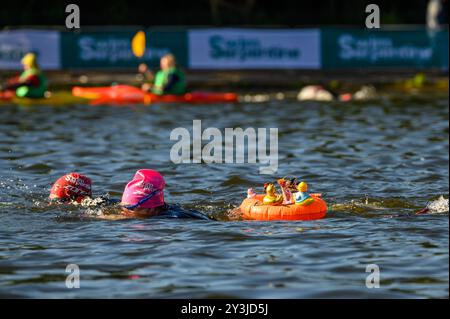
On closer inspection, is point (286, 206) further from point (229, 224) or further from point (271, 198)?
point (229, 224)

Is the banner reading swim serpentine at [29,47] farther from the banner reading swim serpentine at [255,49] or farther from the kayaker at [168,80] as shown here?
the kayaker at [168,80]

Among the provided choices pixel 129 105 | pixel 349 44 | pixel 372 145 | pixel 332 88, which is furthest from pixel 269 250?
pixel 349 44

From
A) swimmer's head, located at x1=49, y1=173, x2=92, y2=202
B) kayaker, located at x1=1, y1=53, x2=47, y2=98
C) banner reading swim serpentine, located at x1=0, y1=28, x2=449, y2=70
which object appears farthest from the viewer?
banner reading swim serpentine, located at x1=0, y1=28, x2=449, y2=70

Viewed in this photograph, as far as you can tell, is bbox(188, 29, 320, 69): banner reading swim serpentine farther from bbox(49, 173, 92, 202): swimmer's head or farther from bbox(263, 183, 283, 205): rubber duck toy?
bbox(263, 183, 283, 205): rubber duck toy

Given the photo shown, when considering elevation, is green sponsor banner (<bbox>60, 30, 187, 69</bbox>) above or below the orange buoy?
above

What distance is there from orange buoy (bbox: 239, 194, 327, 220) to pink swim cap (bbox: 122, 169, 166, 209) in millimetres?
1012

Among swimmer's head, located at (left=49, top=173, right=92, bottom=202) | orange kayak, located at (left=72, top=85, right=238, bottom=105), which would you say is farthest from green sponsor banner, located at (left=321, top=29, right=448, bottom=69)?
swimmer's head, located at (left=49, top=173, right=92, bottom=202)

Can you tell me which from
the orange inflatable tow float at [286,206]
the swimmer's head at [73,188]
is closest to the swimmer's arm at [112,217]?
A: the swimmer's head at [73,188]

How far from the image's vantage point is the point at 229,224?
11.6 metres

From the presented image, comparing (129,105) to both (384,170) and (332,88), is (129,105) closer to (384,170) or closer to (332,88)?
(332,88)

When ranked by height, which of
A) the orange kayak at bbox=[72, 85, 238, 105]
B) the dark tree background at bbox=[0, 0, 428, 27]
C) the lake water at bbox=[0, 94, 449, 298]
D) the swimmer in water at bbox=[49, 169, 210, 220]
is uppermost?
the dark tree background at bbox=[0, 0, 428, 27]

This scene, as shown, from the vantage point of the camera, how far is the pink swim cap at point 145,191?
462 inches

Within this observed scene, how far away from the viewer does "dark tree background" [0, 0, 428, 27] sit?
37156mm

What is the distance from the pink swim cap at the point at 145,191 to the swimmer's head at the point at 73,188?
2.59 feet
